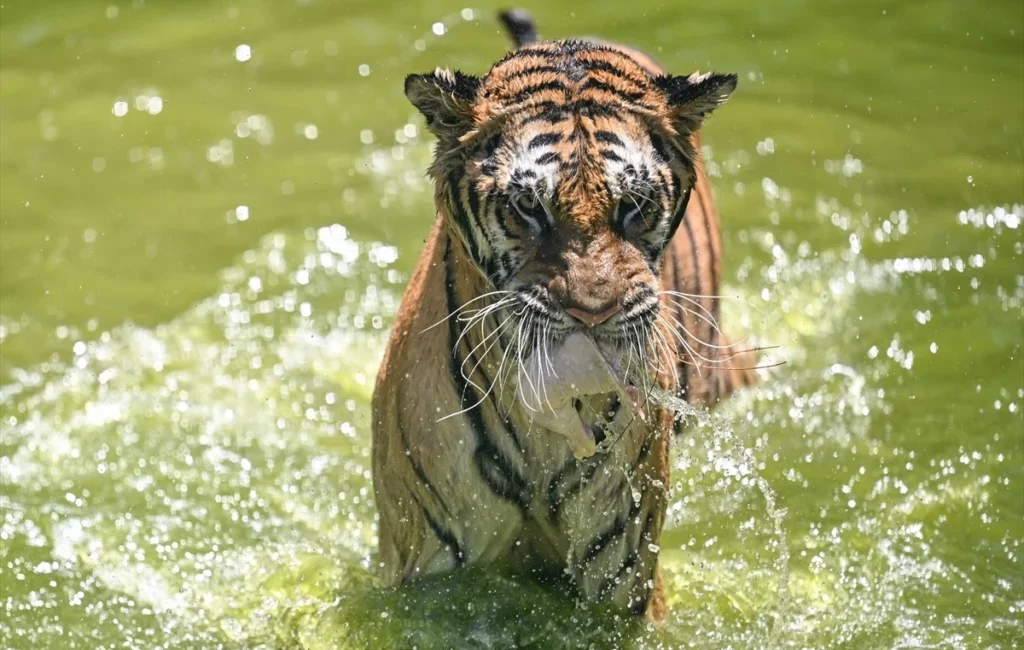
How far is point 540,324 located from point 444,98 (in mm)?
471

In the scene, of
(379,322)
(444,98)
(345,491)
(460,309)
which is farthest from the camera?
(379,322)

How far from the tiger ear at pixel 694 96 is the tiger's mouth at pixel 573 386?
515mm

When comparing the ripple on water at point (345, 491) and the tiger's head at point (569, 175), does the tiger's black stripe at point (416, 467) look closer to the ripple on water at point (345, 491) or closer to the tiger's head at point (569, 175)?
the ripple on water at point (345, 491)

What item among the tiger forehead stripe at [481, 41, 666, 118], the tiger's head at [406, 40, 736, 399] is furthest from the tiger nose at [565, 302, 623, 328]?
the tiger forehead stripe at [481, 41, 666, 118]

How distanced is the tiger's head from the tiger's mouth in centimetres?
4

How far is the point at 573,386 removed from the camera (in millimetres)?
2494

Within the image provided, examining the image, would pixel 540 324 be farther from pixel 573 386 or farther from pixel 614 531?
pixel 614 531

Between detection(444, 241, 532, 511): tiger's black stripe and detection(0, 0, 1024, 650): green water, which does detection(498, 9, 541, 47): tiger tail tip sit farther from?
detection(444, 241, 532, 511): tiger's black stripe

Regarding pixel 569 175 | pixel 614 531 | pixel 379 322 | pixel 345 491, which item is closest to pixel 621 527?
pixel 614 531

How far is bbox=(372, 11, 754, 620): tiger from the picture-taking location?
2484mm

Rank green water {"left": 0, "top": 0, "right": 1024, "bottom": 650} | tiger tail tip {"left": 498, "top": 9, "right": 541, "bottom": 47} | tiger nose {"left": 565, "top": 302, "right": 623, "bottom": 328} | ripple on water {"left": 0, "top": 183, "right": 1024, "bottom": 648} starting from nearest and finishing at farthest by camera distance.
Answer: tiger nose {"left": 565, "top": 302, "right": 623, "bottom": 328} → ripple on water {"left": 0, "top": 183, "right": 1024, "bottom": 648} → green water {"left": 0, "top": 0, "right": 1024, "bottom": 650} → tiger tail tip {"left": 498, "top": 9, "right": 541, "bottom": 47}

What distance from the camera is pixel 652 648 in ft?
10.3

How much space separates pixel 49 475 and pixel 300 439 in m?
0.74

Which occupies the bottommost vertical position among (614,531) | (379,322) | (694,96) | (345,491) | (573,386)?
(614,531)
